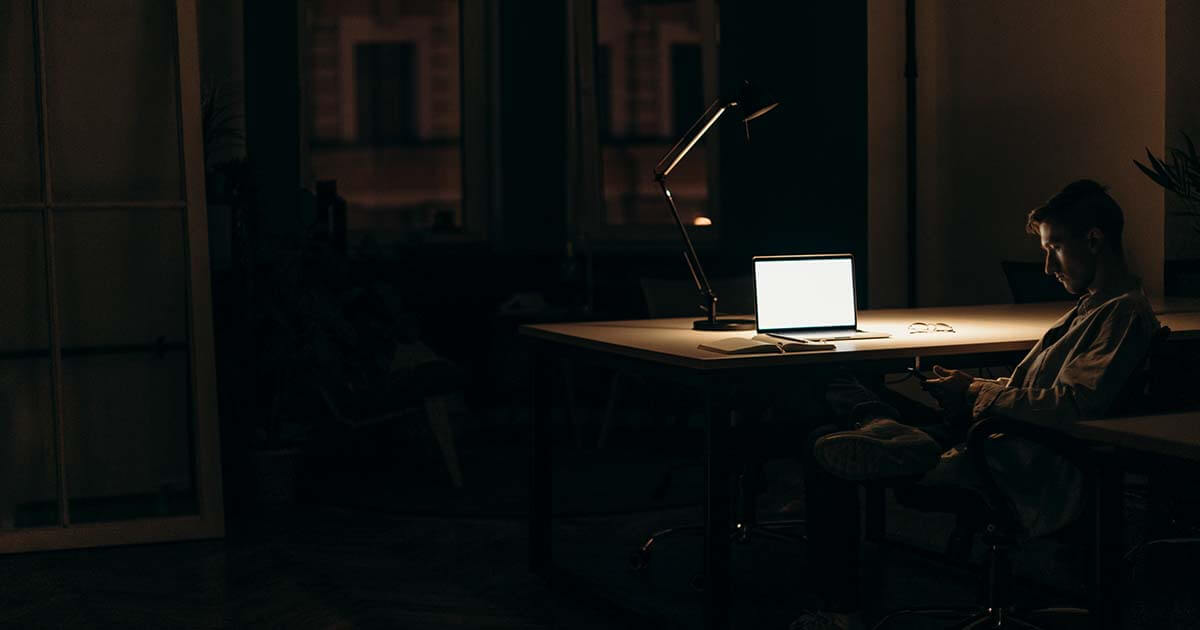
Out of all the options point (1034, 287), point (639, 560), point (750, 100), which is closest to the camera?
point (750, 100)

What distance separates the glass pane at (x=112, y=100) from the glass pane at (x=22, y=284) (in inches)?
6.9

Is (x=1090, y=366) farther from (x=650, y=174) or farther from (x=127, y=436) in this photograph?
(x=650, y=174)

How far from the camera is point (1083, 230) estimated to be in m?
3.08

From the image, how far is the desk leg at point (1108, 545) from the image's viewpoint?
2594 mm

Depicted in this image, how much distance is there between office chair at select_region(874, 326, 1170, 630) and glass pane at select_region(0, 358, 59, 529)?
3.12 meters

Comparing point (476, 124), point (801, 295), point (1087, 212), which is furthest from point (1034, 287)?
point (476, 124)

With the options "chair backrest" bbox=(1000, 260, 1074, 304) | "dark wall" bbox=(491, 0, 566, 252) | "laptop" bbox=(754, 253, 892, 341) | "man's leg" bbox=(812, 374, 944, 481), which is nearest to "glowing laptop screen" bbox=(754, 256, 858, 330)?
"laptop" bbox=(754, 253, 892, 341)

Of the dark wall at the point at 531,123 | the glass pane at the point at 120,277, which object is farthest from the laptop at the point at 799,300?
the dark wall at the point at 531,123

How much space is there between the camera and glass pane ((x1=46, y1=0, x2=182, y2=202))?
192 inches

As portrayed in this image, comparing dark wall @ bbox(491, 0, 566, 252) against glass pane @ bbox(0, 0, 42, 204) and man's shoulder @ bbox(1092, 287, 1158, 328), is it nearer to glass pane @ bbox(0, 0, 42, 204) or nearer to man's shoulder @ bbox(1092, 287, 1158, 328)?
glass pane @ bbox(0, 0, 42, 204)

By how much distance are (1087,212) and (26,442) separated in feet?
12.3

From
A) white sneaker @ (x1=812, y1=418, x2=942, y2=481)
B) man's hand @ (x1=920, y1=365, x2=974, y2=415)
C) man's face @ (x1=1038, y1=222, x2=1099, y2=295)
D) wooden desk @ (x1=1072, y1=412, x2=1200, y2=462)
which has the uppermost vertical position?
man's face @ (x1=1038, y1=222, x2=1099, y2=295)

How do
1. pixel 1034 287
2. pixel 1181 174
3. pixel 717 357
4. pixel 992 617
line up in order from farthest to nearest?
pixel 1034 287 → pixel 1181 174 → pixel 717 357 → pixel 992 617

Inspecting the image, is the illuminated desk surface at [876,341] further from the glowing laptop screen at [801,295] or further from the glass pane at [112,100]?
the glass pane at [112,100]
